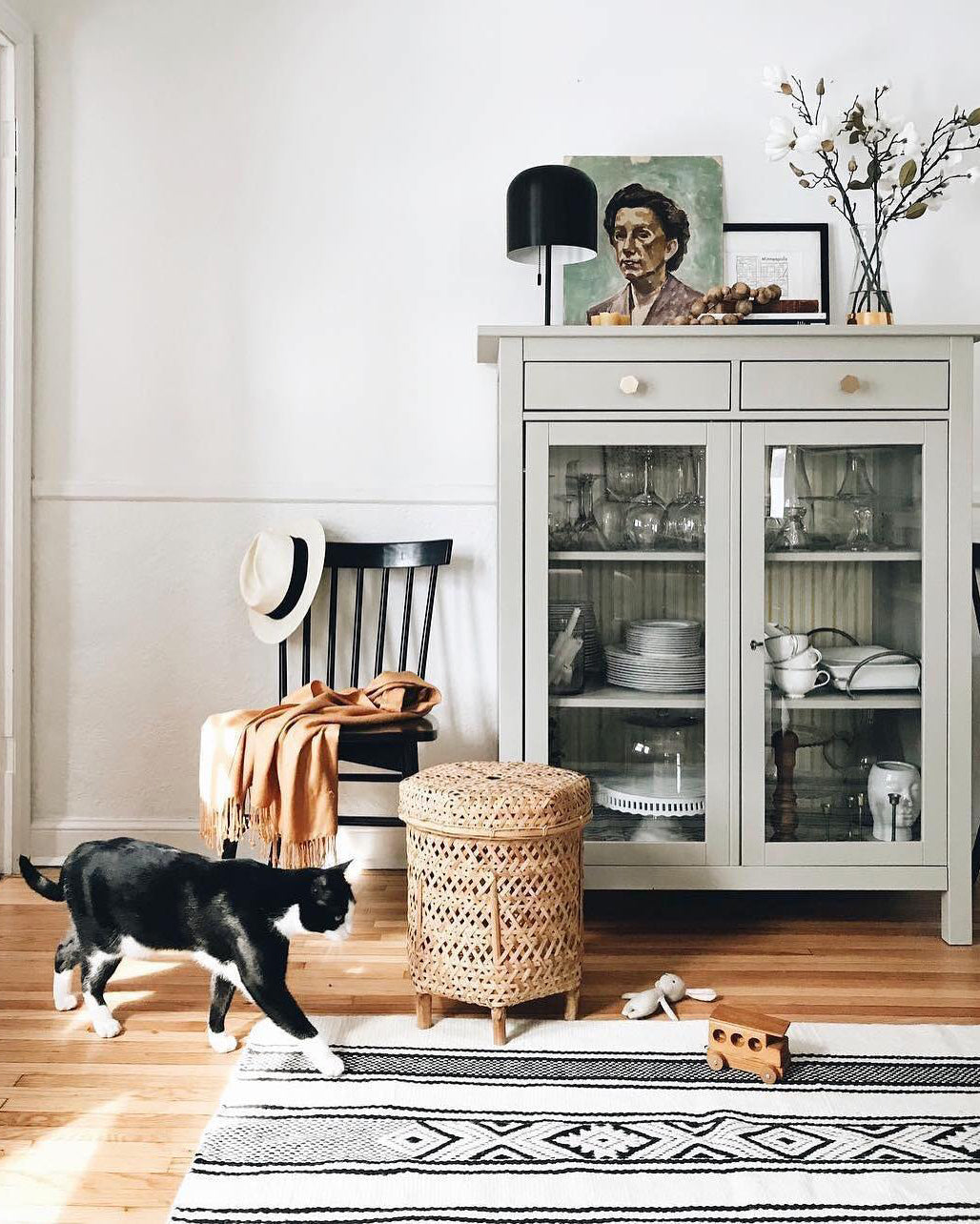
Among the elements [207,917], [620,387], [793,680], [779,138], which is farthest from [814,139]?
[207,917]

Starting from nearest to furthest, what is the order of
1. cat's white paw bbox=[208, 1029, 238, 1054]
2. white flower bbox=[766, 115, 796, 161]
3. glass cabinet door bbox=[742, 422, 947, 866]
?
cat's white paw bbox=[208, 1029, 238, 1054]
glass cabinet door bbox=[742, 422, 947, 866]
white flower bbox=[766, 115, 796, 161]

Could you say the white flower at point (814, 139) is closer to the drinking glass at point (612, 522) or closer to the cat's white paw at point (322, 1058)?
the drinking glass at point (612, 522)

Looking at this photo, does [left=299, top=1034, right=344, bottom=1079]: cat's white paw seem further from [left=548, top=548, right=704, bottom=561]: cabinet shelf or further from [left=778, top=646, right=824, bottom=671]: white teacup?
[left=778, top=646, right=824, bottom=671]: white teacup

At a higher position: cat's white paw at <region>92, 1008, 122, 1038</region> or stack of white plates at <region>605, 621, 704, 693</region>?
stack of white plates at <region>605, 621, 704, 693</region>

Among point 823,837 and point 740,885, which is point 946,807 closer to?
point 823,837

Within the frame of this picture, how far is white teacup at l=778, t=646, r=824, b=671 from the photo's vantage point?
2426 millimetres

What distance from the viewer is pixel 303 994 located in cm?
211

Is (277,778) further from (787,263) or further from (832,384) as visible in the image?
(787,263)

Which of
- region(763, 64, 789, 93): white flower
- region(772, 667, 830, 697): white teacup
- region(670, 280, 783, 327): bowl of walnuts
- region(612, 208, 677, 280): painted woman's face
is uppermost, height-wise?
region(763, 64, 789, 93): white flower

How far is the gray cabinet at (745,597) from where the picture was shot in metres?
2.36

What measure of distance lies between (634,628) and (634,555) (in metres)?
0.16

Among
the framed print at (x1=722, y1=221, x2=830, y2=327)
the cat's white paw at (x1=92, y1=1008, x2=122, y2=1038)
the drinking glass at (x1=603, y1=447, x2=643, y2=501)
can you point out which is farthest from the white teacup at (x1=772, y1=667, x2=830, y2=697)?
the cat's white paw at (x1=92, y1=1008, x2=122, y2=1038)

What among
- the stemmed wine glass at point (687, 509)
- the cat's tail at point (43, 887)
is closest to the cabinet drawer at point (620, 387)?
the stemmed wine glass at point (687, 509)

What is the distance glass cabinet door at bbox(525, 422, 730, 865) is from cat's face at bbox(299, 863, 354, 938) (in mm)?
676
